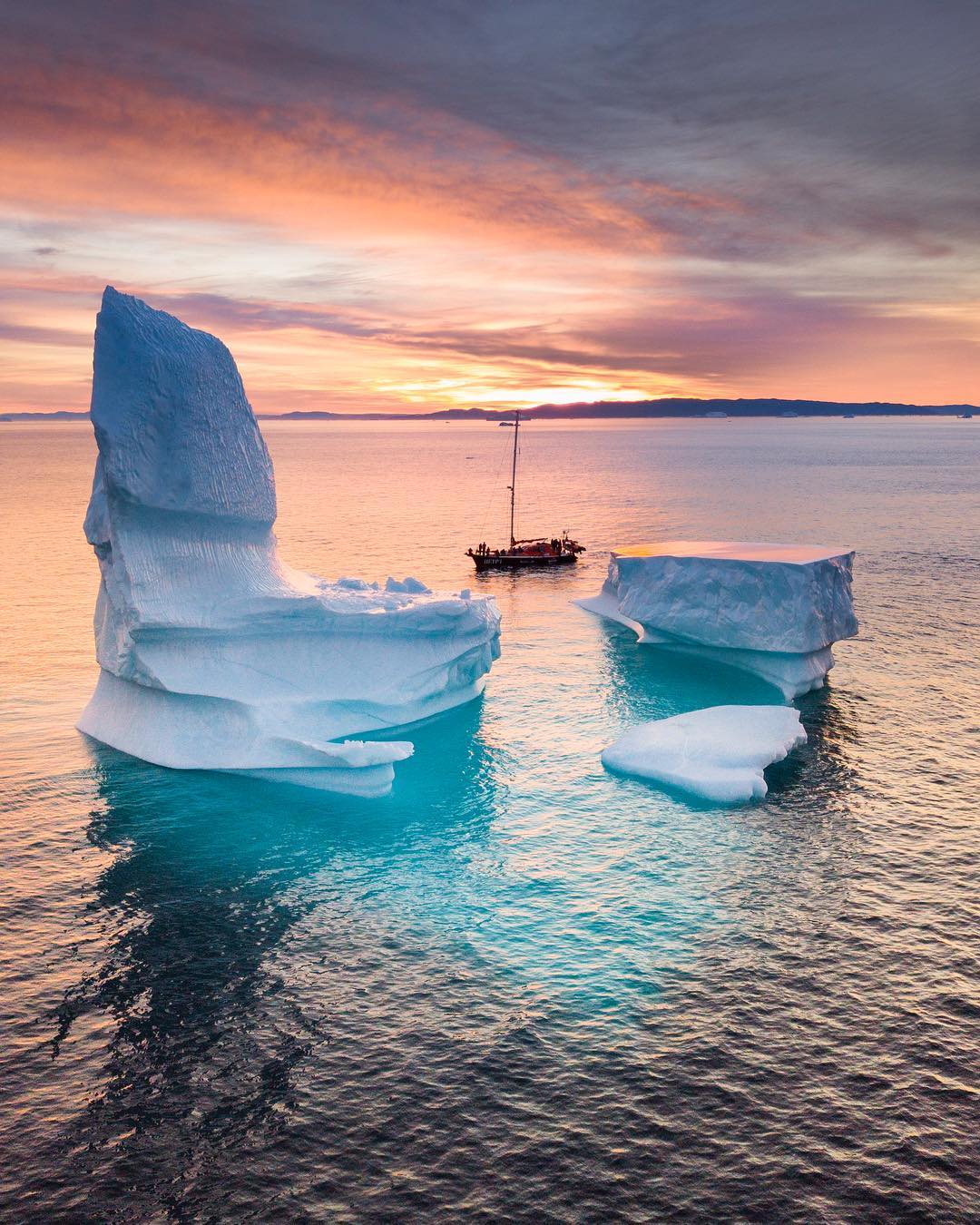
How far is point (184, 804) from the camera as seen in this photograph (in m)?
29.1

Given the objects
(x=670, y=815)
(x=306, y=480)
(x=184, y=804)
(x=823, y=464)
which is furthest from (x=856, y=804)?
(x=823, y=464)

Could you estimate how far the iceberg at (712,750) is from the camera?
29609 mm

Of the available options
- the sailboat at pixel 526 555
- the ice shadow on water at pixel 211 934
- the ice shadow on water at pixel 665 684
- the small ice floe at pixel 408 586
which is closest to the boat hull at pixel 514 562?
the sailboat at pixel 526 555

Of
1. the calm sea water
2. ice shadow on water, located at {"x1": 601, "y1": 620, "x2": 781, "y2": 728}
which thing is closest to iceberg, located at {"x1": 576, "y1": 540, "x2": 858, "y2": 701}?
ice shadow on water, located at {"x1": 601, "y1": 620, "x2": 781, "y2": 728}

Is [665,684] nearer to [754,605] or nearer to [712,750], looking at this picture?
[754,605]

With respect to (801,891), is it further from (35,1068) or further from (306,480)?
(306,480)

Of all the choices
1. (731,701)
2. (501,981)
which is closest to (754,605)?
(731,701)

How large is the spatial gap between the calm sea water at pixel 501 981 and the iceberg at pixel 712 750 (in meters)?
0.85

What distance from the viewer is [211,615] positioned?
106 ft

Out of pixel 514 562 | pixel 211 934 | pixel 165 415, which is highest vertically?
pixel 165 415

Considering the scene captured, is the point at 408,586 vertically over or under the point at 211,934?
over

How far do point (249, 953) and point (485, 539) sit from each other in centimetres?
6894

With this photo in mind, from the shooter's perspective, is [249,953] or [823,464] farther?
[823,464]

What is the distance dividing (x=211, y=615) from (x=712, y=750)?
17513 millimetres
